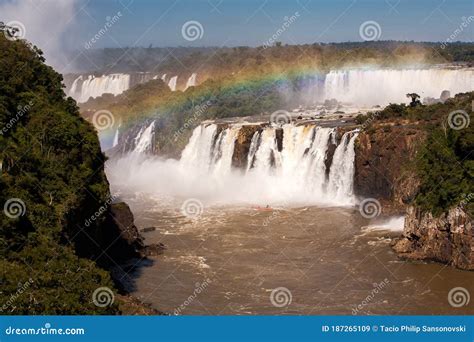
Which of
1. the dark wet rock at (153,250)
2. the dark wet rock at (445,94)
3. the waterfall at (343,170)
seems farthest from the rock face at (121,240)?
the dark wet rock at (445,94)

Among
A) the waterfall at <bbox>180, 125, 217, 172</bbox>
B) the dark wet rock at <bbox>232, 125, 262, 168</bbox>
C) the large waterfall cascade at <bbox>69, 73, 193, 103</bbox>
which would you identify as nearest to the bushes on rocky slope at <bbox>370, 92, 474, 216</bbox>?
the dark wet rock at <bbox>232, 125, 262, 168</bbox>

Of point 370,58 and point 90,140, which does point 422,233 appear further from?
point 370,58

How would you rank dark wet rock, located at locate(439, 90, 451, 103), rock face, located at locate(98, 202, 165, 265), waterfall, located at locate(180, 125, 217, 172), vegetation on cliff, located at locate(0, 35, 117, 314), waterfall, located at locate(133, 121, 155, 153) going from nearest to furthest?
1. vegetation on cliff, located at locate(0, 35, 117, 314)
2. rock face, located at locate(98, 202, 165, 265)
3. waterfall, located at locate(180, 125, 217, 172)
4. waterfall, located at locate(133, 121, 155, 153)
5. dark wet rock, located at locate(439, 90, 451, 103)

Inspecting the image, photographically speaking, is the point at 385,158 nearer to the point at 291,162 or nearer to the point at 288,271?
the point at 291,162

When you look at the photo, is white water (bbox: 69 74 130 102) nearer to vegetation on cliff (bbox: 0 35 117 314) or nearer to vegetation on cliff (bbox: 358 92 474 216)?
vegetation on cliff (bbox: 0 35 117 314)

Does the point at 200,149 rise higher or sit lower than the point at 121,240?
higher

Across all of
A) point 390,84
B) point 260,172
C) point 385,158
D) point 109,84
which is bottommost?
point 260,172

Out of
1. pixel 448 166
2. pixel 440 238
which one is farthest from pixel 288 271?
pixel 448 166
